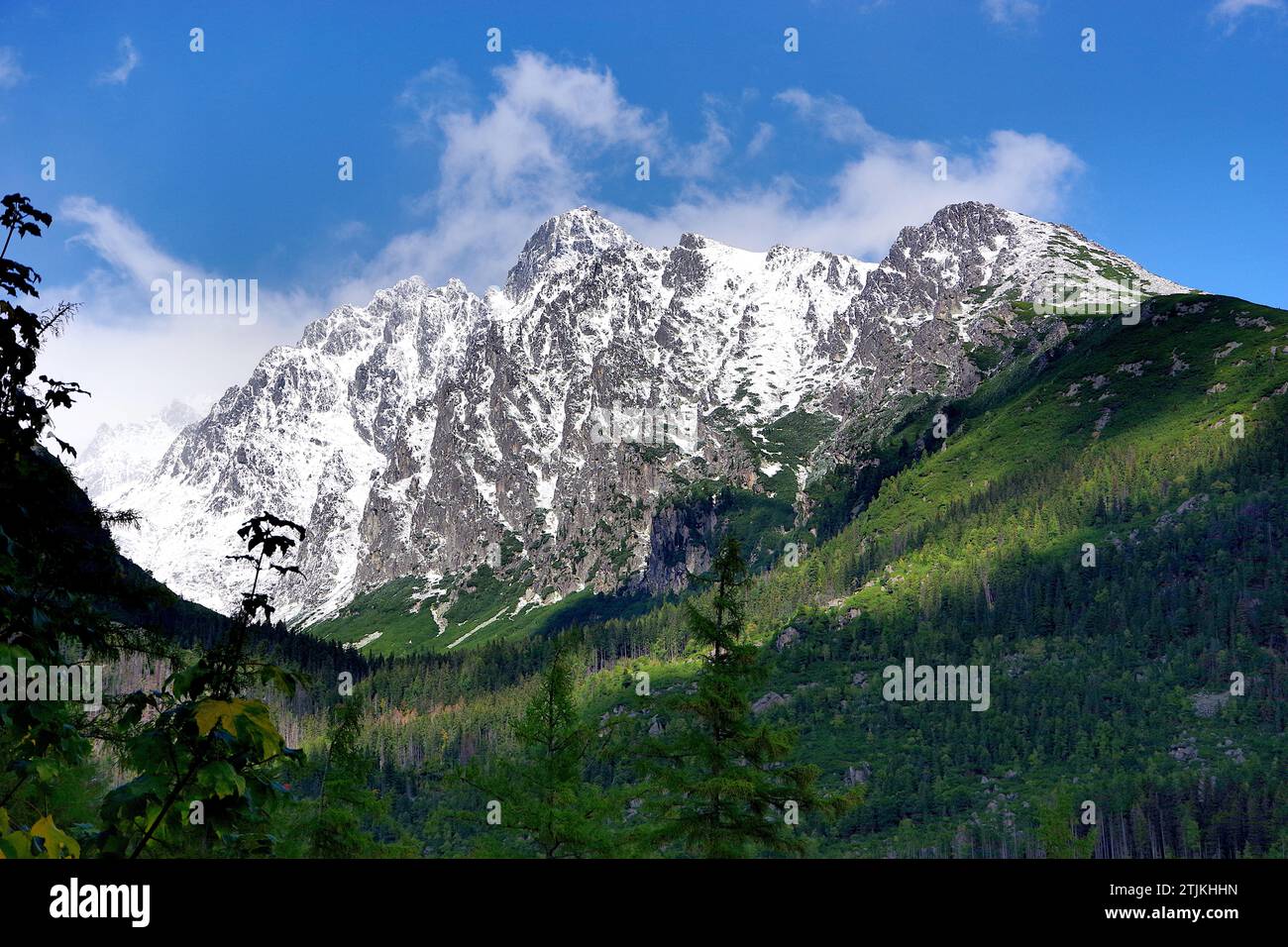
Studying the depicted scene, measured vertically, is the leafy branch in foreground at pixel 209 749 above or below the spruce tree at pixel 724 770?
above

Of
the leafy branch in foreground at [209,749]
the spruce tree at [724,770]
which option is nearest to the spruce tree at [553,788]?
the spruce tree at [724,770]

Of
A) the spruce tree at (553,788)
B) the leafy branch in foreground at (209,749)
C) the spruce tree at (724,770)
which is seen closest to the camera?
the leafy branch in foreground at (209,749)

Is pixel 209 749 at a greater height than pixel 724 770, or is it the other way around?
pixel 209 749

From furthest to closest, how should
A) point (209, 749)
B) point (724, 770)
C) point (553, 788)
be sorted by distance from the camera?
point (553, 788) < point (724, 770) < point (209, 749)

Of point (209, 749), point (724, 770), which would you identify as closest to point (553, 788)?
point (724, 770)

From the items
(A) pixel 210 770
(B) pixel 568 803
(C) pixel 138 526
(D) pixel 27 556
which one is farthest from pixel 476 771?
(A) pixel 210 770

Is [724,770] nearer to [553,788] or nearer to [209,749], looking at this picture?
[553,788]

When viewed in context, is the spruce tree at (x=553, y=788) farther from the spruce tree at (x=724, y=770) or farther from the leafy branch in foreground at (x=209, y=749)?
the leafy branch in foreground at (x=209, y=749)

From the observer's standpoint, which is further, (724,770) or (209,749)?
(724,770)

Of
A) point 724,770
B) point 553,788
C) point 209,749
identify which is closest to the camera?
point 209,749

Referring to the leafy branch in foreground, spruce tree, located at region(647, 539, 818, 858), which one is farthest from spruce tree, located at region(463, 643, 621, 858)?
the leafy branch in foreground
